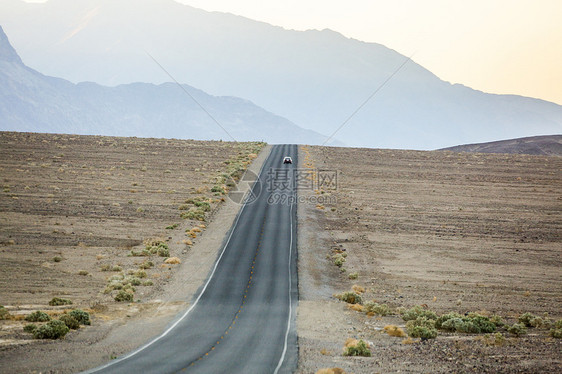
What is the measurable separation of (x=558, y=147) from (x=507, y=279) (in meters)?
132

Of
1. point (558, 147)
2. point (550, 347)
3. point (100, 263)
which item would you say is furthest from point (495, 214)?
point (558, 147)

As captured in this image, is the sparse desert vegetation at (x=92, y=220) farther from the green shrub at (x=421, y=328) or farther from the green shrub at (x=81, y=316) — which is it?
the green shrub at (x=421, y=328)

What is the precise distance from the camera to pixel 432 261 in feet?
136

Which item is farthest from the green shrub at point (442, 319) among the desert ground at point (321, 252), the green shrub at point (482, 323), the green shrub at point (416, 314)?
the desert ground at point (321, 252)

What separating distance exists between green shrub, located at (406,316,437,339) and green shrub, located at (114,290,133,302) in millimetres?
15561

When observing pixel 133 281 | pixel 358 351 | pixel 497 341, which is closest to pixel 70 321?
pixel 133 281

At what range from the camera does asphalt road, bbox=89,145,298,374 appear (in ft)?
67.4

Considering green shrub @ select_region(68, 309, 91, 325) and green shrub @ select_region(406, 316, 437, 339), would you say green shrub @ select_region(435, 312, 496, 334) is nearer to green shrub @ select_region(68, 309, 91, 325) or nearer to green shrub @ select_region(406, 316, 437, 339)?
green shrub @ select_region(406, 316, 437, 339)

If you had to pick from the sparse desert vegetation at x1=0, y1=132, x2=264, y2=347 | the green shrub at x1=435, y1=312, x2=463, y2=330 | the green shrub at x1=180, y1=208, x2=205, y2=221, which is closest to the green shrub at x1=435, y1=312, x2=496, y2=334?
the green shrub at x1=435, y1=312, x2=463, y2=330

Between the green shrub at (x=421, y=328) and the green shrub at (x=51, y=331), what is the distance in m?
16.0

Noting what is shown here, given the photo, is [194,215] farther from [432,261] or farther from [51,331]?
[51,331]

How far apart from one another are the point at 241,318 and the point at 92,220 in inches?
1037

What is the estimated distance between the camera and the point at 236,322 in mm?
26547

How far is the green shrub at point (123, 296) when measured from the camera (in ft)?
95.6
